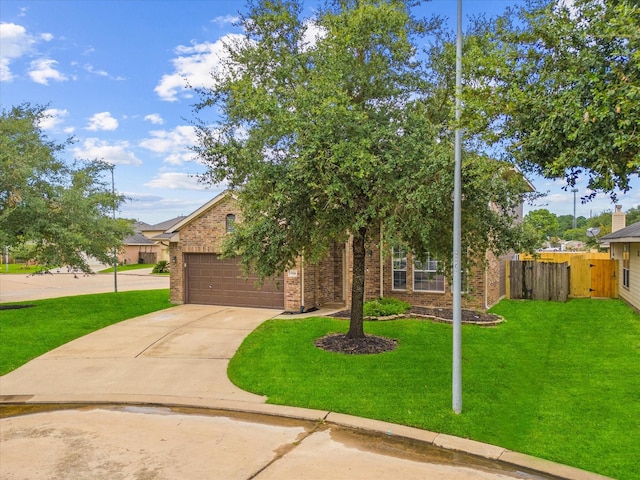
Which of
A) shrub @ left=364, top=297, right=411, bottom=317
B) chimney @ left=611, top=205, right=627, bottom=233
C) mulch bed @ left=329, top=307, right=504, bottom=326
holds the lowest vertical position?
mulch bed @ left=329, top=307, right=504, bottom=326

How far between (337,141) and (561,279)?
1345 cm

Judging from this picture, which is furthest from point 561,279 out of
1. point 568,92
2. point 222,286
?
point 568,92

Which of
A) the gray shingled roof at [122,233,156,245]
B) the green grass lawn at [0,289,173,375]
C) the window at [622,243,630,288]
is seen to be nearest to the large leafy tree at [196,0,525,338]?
the green grass lawn at [0,289,173,375]

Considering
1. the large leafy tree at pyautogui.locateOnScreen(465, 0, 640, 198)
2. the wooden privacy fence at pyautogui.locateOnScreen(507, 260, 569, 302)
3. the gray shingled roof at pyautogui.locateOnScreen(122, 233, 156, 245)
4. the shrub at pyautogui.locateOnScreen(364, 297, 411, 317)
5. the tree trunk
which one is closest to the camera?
the large leafy tree at pyautogui.locateOnScreen(465, 0, 640, 198)

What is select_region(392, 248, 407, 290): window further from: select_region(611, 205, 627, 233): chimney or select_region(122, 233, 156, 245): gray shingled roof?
select_region(122, 233, 156, 245): gray shingled roof

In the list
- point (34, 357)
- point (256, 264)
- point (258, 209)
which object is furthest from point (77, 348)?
point (258, 209)

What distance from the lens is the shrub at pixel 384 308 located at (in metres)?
13.7

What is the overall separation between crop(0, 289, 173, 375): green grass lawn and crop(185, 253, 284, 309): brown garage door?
53.4 inches

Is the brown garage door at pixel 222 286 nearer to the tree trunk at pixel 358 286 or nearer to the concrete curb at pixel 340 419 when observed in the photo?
the tree trunk at pixel 358 286

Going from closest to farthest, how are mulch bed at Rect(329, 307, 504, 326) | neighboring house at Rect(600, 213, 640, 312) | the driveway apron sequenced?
the driveway apron < mulch bed at Rect(329, 307, 504, 326) < neighboring house at Rect(600, 213, 640, 312)

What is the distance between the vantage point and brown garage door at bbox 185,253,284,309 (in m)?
16.0

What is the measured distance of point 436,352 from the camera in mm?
9875

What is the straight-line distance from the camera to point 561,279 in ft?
58.2

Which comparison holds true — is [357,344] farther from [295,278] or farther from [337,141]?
[295,278]
